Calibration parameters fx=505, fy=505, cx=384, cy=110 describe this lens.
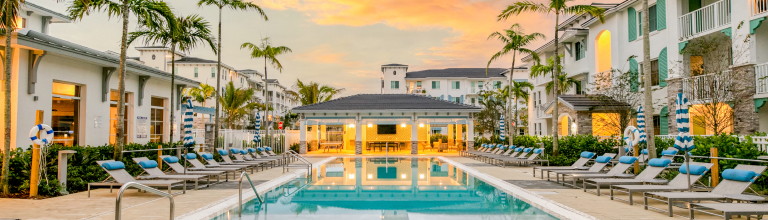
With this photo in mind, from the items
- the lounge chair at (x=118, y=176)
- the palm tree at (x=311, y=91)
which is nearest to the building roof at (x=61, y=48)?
the lounge chair at (x=118, y=176)

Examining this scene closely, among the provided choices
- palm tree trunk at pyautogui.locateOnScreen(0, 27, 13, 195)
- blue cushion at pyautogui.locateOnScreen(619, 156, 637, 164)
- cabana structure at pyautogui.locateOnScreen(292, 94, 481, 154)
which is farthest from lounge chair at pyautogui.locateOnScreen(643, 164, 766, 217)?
cabana structure at pyautogui.locateOnScreen(292, 94, 481, 154)

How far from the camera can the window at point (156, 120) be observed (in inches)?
739

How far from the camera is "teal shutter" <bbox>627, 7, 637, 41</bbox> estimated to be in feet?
73.6

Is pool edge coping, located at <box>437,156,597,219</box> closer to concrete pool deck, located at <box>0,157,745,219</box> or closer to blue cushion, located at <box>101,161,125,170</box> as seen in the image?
concrete pool deck, located at <box>0,157,745,219</box>

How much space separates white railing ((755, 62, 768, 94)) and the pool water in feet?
29.7

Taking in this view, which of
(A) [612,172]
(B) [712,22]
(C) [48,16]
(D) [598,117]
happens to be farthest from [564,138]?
(C) [48,16]

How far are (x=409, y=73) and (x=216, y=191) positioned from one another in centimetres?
5514

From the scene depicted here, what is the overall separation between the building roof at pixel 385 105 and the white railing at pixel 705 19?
1332 cm

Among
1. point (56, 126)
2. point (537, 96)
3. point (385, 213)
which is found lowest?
point (385, 213)

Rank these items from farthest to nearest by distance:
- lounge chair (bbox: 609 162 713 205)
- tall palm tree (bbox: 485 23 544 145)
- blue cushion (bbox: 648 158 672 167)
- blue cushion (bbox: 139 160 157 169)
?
tall palm tree (bbox: 485 23 544 145)
blue cushion (bbox: 139 160 157 169)
blue cushion (bbox: 648 158 672 167)
lounge chair (bbox: 609 162 713 205)

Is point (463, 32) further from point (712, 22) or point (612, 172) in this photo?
point (612, 172)

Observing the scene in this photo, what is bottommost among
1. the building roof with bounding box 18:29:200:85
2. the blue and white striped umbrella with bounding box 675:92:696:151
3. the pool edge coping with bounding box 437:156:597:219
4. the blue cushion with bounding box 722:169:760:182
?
the pool edge coping with bounding box 437:156:597:219

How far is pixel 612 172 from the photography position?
1177cm

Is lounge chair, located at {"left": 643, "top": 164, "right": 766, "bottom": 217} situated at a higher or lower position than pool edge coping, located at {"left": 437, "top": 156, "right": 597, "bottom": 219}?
higher
